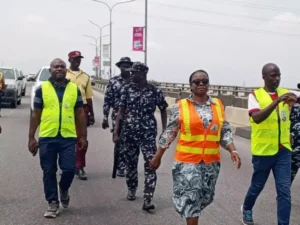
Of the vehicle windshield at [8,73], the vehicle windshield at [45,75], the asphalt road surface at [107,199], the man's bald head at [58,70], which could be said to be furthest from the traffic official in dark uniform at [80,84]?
the vehicle windshield at [8,73]

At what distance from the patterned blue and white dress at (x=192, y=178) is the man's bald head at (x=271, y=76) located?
3.21 feet

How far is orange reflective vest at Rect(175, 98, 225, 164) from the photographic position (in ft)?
15.9

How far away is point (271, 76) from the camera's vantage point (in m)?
5.71

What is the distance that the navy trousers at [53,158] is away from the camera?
6377mm

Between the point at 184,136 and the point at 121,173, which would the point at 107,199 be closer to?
the point at 121,173

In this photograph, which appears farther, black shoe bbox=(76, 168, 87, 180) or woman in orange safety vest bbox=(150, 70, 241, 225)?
black shoe bbox=(76, 168, 87, 180)

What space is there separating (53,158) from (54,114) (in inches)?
19.7

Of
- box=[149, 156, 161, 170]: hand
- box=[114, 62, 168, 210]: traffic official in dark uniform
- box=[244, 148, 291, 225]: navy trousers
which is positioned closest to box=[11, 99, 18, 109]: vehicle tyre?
box=[114, 62, 168, 210]: traffic official in dark uniform

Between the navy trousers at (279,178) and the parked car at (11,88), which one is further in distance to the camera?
the parked car at (11,88)

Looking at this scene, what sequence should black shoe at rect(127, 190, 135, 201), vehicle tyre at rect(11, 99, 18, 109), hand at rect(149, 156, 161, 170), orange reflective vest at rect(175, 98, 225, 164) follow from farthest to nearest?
vehicle tyre at rect(11, 99, 18, 109)
black shoe at rect(127, 190, 135, 201)
hand at rect(149, 156, 161, 170)
orange reflective vest at rect(175, 98, 225, 164)

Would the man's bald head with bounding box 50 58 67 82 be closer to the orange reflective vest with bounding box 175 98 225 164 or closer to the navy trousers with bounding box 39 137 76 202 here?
the navy trousers with bounding box 39 137 76 202

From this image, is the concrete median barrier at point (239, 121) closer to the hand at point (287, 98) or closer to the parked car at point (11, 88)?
the hand at point (287, 98)

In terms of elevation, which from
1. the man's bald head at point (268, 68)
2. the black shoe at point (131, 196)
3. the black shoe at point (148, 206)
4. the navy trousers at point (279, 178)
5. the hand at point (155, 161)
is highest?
the man's bald head at point (268, 68)

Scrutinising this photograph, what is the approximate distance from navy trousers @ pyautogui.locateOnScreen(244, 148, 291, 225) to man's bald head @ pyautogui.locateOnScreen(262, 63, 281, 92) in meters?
0.65
